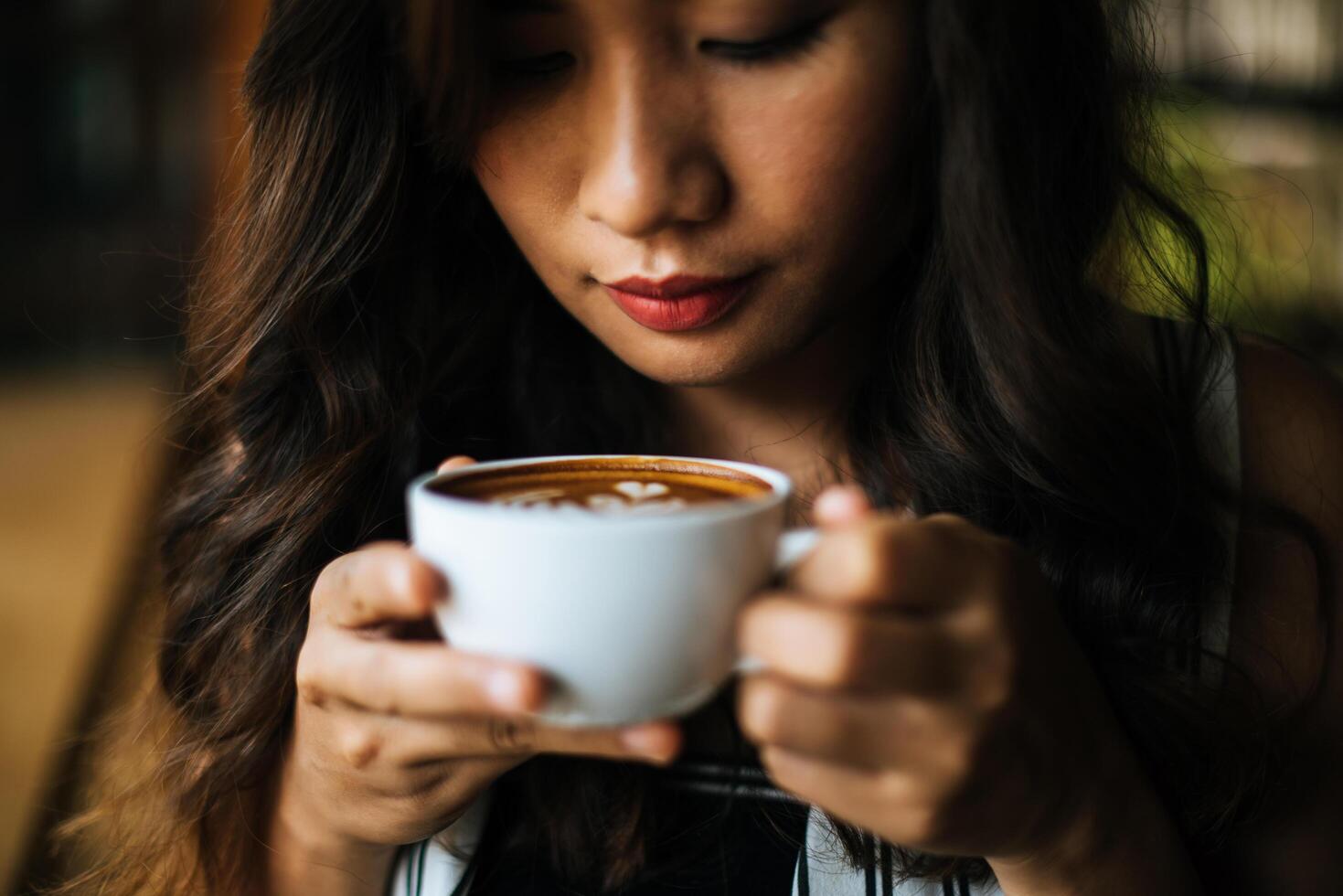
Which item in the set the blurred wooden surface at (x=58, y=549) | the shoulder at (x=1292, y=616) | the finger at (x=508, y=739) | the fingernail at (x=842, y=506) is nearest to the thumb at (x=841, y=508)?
the fingernail at (x=842, y=506)

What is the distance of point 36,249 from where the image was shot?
19.5 feet

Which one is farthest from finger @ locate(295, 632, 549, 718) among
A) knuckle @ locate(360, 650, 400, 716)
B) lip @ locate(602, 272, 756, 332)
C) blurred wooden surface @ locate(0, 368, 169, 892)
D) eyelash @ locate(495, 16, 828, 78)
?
blurred wooden surface @ locate(0, 368, 169, 892)

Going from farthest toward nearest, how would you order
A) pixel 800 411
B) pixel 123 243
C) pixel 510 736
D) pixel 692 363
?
pixel 123 243 < pixel 800 411 < pixel 692 363 < pixel 510 736

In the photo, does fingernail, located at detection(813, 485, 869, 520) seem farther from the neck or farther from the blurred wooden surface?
the blurred wooden surface

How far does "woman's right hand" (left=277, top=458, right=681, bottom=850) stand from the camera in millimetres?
580

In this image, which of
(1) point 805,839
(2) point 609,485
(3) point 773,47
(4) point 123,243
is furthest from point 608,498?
(4) point 123,243

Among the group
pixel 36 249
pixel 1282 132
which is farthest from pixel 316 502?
pixel 36 249

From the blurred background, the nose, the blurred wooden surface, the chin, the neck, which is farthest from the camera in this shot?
the blurred wooden surface

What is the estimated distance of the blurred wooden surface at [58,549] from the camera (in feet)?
7.36

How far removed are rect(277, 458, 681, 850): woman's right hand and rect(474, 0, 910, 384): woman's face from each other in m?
0.24

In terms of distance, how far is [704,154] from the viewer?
82 centimetres

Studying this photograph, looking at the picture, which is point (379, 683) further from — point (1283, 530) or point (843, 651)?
point (1283, 530)

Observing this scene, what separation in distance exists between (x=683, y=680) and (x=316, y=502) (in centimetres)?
62

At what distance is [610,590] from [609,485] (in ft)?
0.65
